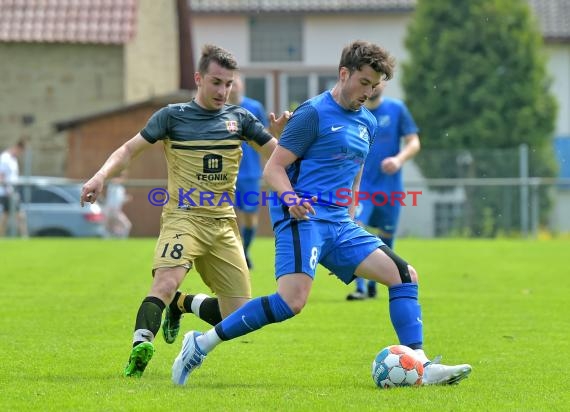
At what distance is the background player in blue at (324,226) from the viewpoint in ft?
23.7

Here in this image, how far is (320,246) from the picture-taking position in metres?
7.31

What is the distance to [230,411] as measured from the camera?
6.32m

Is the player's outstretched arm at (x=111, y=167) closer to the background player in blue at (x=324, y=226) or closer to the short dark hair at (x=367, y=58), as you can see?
the background player in blue at (x=324, y=226)

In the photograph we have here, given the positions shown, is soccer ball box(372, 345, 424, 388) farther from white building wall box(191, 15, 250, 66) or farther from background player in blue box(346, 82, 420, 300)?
white building wall box(191, 15, 250, 66)

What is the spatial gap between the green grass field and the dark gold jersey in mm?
1050

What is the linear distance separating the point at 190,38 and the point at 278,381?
32.9 m

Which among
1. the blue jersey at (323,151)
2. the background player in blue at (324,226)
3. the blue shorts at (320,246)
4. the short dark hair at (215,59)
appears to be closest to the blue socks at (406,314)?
the background player in blue at (324,226)

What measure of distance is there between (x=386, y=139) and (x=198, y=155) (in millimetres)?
4949

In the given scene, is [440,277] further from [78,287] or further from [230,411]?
[230,411]

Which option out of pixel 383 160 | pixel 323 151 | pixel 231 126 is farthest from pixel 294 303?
pixel 383 160

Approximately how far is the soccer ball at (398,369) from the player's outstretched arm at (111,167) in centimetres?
188

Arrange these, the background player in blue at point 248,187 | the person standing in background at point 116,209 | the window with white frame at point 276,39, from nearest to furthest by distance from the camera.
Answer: the background player in blue at point 248,187
the person standing in background at point 116,209
the window with white frame at point 276,39

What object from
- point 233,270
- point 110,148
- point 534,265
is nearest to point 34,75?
point 110,148

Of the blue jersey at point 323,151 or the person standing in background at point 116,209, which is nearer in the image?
the blue jersey at point 323,151
